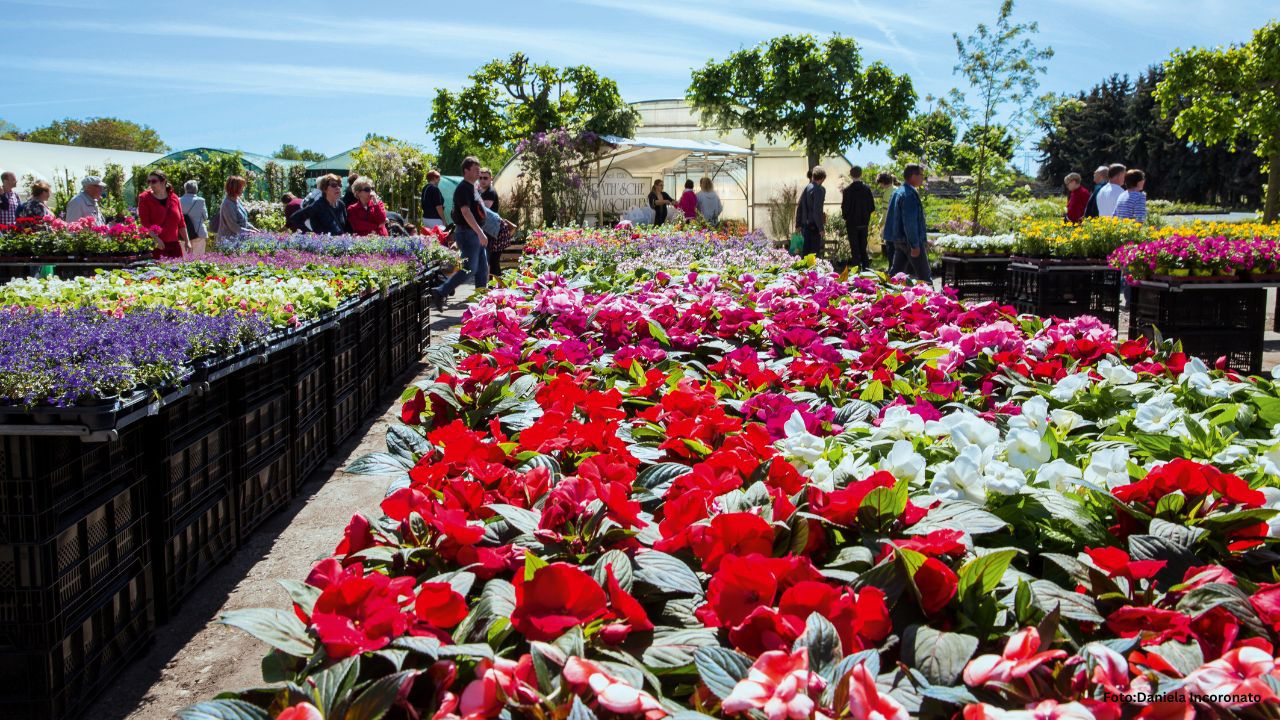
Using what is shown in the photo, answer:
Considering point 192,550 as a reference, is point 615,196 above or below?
above

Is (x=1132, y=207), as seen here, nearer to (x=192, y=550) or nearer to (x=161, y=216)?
(x=192, y=550)

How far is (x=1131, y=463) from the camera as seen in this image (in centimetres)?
151

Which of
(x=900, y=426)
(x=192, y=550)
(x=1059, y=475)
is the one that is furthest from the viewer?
(x=192, y=550)

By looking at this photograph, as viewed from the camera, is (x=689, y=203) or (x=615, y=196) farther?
(x=615, y=196)

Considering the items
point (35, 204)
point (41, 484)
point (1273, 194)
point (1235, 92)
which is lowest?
point (41, 484)

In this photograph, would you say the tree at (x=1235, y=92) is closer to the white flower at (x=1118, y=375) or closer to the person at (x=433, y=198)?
the person at (x=433, y=198)

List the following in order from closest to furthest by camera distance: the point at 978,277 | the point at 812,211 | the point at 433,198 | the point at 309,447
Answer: the point at 309,447 → the point at 978,277 → the point at 433,198 → the point at 812,211

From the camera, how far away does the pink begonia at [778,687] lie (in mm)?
905

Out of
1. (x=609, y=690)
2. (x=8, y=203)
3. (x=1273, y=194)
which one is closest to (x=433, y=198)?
(x=8, y=203)

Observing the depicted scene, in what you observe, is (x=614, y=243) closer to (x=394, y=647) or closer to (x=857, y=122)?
(x=394, y=647)

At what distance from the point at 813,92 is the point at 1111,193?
650 inches

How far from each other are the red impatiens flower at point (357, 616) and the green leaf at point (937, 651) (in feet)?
1.81

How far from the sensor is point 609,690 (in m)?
0.94

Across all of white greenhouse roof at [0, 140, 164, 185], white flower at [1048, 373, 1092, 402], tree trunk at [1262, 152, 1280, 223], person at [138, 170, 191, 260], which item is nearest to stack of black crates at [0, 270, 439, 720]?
white flower at [1048, 373, 1092, 402]
